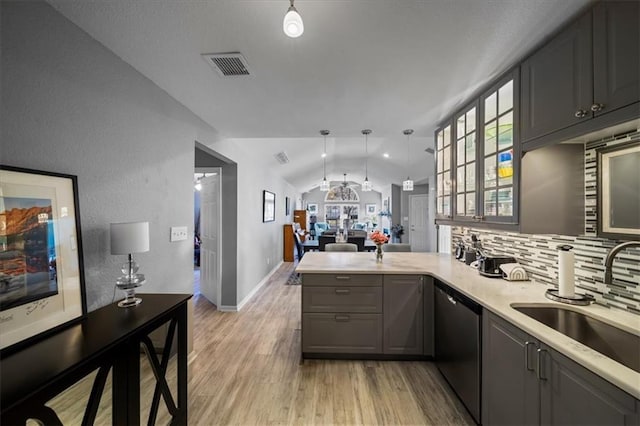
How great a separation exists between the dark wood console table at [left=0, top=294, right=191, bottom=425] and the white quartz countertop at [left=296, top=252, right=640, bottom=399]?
1.22 metres

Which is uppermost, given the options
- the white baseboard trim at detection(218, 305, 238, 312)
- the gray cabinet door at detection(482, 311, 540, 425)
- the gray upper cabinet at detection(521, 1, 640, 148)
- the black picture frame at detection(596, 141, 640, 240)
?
the gray upper cabinet at detection(521, 1, 640, 148)

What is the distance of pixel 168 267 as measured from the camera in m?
2.36

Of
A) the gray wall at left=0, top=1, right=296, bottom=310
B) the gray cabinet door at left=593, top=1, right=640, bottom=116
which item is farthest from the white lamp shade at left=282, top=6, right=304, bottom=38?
the gray cabinet door at left=593, top=1, right=640, bottom=116

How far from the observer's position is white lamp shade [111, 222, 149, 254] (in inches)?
60.7

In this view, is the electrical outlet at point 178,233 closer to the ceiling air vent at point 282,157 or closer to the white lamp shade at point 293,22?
the white lamp shade at point 293,22

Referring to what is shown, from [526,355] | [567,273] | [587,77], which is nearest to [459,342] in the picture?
[526,355]

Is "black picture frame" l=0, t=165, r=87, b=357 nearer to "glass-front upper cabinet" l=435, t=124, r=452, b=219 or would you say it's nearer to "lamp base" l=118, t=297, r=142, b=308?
"lamp base" l=118, t=297, r=142, b=308

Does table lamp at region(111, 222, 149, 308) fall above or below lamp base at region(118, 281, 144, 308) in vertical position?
above

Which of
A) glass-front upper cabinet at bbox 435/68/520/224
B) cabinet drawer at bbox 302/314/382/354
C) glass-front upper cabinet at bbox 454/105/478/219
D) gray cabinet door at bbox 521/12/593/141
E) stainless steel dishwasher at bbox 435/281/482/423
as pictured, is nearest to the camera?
gray cabinet door at bbox 521/12/593/141

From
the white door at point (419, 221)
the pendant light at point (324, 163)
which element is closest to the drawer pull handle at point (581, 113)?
the pendant light at point (324, 163)

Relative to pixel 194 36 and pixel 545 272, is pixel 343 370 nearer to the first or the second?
pixel 545 272

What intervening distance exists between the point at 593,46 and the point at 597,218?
0.94m

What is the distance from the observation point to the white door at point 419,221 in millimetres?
8684

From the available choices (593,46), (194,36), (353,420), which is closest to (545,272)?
(593,46)
